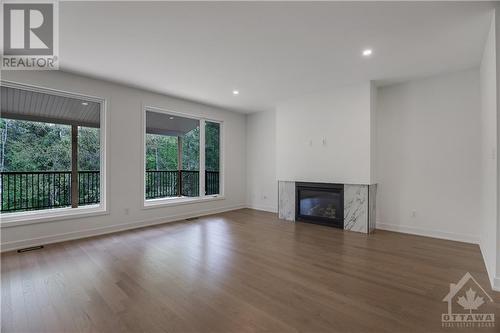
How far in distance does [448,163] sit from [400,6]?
2.90 m

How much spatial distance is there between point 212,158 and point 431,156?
477cm

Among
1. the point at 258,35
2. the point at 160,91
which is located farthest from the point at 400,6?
the point at 160,91

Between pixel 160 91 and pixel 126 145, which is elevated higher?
pixel 160 91

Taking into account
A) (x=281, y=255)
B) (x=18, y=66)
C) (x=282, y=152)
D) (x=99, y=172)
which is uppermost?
(x=18, y=66)

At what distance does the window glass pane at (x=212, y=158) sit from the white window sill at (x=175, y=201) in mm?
256

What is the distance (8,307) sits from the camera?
203 cm

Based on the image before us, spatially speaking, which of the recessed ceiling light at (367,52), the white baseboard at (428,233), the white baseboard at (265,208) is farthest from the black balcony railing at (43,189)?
the white baseboard at (428,233)

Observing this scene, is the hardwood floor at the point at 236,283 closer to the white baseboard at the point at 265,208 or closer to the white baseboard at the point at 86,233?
the white baseboard at the point at 86,233

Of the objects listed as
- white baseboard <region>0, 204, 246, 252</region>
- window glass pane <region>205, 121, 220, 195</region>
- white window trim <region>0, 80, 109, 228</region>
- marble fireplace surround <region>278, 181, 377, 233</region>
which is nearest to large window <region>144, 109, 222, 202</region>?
window glass pane <region>205, 121, 220, 195</region>

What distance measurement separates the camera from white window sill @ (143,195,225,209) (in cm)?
507

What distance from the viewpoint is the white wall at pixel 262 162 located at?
251 inches

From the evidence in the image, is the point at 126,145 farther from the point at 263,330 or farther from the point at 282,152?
the point at 263,330

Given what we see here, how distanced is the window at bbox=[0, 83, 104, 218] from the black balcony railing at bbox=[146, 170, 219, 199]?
1.26 meters

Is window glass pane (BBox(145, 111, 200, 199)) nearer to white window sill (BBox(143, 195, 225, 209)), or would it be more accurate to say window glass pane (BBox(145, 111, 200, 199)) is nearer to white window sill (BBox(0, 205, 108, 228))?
white window sill (BBox(143, 195, 225, 209))
